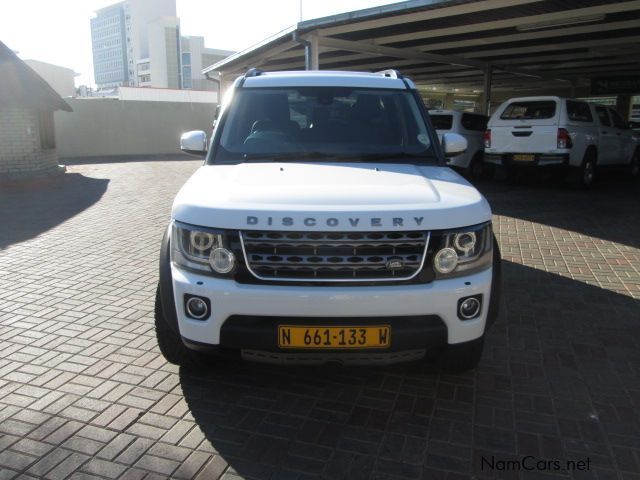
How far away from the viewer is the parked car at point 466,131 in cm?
1311

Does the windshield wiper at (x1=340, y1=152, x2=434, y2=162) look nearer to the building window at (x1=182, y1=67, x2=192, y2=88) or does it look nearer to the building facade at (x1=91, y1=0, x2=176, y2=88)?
the building window at (x1=182, y1=67, x2=192, y2=88)

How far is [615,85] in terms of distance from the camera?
23562mm

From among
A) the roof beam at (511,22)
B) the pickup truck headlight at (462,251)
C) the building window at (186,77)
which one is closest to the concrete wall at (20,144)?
the roof beam at (511,22)

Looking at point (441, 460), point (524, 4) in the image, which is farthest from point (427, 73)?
point (441, 460)

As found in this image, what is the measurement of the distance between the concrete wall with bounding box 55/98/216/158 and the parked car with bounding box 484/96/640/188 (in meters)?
15.3

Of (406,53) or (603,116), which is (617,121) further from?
(406,53)

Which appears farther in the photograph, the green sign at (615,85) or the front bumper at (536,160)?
the green sign at (615,85)

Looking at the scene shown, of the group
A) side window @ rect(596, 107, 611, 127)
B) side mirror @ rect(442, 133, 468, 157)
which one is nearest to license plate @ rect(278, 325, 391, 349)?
side mirror @ rect(442, 133, 468, 157)

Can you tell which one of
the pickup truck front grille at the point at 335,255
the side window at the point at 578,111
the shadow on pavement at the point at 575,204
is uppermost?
the side window at the point at 578,111

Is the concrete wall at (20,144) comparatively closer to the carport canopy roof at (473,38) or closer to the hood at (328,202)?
the carport canopy roof at (473,38)

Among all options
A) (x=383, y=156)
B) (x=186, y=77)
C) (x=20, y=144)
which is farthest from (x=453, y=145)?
(x=186, y=77)

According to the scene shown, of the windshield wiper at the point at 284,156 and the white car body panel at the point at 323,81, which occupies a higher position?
the white car body panel at the point at 323,81

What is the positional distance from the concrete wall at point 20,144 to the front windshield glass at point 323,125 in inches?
475

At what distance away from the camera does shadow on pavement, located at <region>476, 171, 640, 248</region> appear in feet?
26.6
